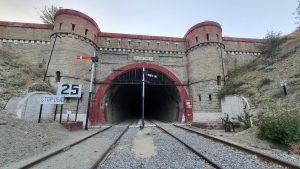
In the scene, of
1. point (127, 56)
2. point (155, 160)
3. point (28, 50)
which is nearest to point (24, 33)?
point (28, 50)

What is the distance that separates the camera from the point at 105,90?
17.2 meters

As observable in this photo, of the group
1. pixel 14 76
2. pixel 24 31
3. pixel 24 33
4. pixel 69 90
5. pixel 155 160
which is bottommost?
pixel 155 160

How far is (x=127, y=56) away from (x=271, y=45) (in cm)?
1543

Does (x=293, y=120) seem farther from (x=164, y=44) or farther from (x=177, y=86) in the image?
(x=164, y=44)

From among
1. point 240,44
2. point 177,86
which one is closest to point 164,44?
point 177,86

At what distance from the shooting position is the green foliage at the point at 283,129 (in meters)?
6.01

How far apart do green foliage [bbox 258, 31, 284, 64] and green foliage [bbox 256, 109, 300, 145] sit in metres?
12.1

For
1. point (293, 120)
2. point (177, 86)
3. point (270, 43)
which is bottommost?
point (293, 120)

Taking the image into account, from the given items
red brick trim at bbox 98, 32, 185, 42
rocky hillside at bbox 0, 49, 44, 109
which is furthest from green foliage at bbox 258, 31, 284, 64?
rocky hillside at bbox 0, 49, 44, 109

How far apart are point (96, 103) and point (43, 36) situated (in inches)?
334

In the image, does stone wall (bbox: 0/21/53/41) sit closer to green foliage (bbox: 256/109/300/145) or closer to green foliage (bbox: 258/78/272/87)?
green foliage (bbox: 256/109/300/145)

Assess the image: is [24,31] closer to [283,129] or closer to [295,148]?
[283,129]

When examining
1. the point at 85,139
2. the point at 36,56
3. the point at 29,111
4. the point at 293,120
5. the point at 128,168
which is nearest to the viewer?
the point at 128,168

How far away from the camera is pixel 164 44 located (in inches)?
765
